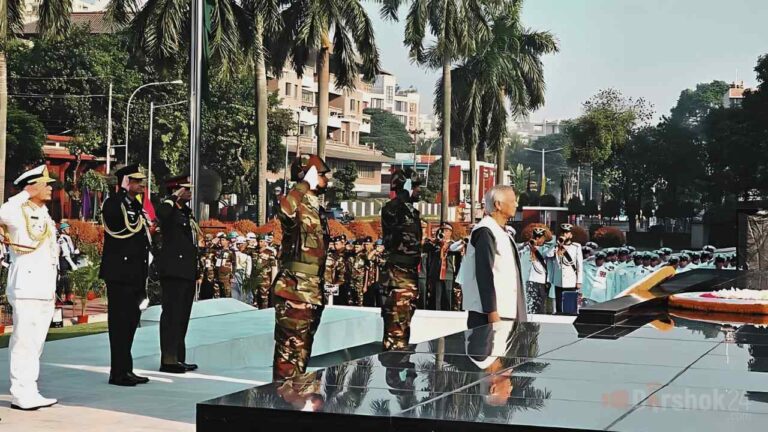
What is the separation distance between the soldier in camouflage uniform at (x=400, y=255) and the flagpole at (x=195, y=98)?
306 centimetres

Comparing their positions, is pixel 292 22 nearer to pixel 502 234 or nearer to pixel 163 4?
pixel 163 4

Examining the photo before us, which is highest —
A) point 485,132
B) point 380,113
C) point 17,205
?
point 380,113

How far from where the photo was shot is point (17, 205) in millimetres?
8461

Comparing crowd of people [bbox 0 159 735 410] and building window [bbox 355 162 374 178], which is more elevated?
building window [bbox 355 162 374 178]

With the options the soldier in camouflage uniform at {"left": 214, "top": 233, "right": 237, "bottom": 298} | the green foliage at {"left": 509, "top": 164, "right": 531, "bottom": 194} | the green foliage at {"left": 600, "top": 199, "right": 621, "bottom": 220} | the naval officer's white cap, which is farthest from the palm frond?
the green foliage at {"left": 509, "top": 164, "right": 531, "bottom": 194}

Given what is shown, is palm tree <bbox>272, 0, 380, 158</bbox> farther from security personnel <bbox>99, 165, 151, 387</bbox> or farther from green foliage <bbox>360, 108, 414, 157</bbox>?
green foliage <bbox>360, 108, 414, 157</bbox>

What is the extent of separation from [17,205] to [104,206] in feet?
3.49

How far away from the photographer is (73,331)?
16781mm

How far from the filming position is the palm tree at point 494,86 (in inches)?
1983

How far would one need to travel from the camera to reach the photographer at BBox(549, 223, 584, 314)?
55.0 feet

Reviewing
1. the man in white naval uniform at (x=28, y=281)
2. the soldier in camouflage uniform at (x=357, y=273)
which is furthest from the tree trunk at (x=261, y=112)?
the man in white naval uniform at (x=28, y=281)

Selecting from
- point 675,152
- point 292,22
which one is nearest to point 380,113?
point 675,152

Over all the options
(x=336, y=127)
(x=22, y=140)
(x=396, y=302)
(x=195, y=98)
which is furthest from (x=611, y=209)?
(x=396, y=302)

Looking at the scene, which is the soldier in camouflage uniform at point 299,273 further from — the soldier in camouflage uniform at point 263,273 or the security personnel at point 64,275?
the security personnel at point 64,275
